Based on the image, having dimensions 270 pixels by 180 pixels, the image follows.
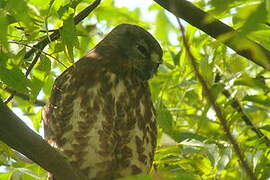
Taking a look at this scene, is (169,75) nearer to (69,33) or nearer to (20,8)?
(69,33)

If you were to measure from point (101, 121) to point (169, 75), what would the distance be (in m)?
0.48

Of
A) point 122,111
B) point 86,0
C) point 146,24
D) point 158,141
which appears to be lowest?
point 158,141

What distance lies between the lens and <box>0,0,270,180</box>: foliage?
1.64m

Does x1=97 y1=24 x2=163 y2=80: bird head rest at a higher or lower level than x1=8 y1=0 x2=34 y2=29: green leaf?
lower

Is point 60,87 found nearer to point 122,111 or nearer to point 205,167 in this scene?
point 122,111

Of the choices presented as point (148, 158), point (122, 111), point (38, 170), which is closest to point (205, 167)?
point (148, 158)

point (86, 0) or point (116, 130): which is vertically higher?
point (86, 0)

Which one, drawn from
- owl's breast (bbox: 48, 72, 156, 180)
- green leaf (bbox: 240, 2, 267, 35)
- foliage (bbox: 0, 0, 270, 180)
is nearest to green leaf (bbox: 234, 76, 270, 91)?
foliage (bbox: 0, 0, 270, 180)

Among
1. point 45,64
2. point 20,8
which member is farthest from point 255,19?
point 45,64

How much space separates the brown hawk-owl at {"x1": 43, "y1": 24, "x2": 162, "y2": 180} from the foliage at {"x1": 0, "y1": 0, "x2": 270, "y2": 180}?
0.35ft

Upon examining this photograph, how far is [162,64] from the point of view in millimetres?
3234

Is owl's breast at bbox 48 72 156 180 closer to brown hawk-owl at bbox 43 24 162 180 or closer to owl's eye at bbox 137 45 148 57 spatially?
brown hawk-owl at bbox 43 24 162 180

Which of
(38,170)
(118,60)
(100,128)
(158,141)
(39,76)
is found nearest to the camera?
(39,76)

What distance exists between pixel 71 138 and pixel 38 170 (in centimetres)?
27
